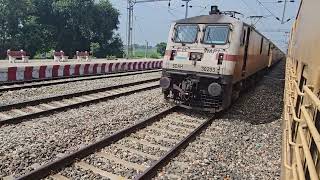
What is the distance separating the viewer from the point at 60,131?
7438 mm

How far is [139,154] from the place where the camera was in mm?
6434

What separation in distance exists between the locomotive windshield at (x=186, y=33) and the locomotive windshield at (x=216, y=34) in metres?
0.40

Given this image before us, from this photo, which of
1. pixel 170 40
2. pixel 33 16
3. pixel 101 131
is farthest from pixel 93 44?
pixel 101 131

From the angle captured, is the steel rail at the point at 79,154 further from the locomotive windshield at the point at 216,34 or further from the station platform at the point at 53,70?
the station platform at the point at 53,70

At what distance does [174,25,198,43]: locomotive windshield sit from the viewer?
1072cm

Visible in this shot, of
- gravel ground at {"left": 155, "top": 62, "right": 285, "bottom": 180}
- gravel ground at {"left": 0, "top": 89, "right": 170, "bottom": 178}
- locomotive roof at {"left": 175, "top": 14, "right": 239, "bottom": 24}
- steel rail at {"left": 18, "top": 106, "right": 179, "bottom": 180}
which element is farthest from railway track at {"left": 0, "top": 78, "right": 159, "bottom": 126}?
gravel ground at {"left": 155, "top": 62, "right": 285, "bottom": 180}

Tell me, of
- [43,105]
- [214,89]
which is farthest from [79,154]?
[214,89]

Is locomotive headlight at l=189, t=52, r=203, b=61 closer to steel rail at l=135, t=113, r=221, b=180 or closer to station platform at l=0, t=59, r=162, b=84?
steel rail at l=135, t=113, r=221, b=180

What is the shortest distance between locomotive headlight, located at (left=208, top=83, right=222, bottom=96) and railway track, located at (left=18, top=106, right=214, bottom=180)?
3.36ft

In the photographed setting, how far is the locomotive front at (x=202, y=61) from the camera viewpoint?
995 centimetres

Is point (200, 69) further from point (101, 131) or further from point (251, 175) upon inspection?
point (251, 175)

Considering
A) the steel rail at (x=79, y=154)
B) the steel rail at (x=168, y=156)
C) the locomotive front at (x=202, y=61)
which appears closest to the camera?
the steel rail at (x=79, y=154)

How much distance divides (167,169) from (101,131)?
2.38 m

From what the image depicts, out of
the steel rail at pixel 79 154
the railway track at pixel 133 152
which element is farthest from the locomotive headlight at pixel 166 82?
the steel rail at pixel 79 154
